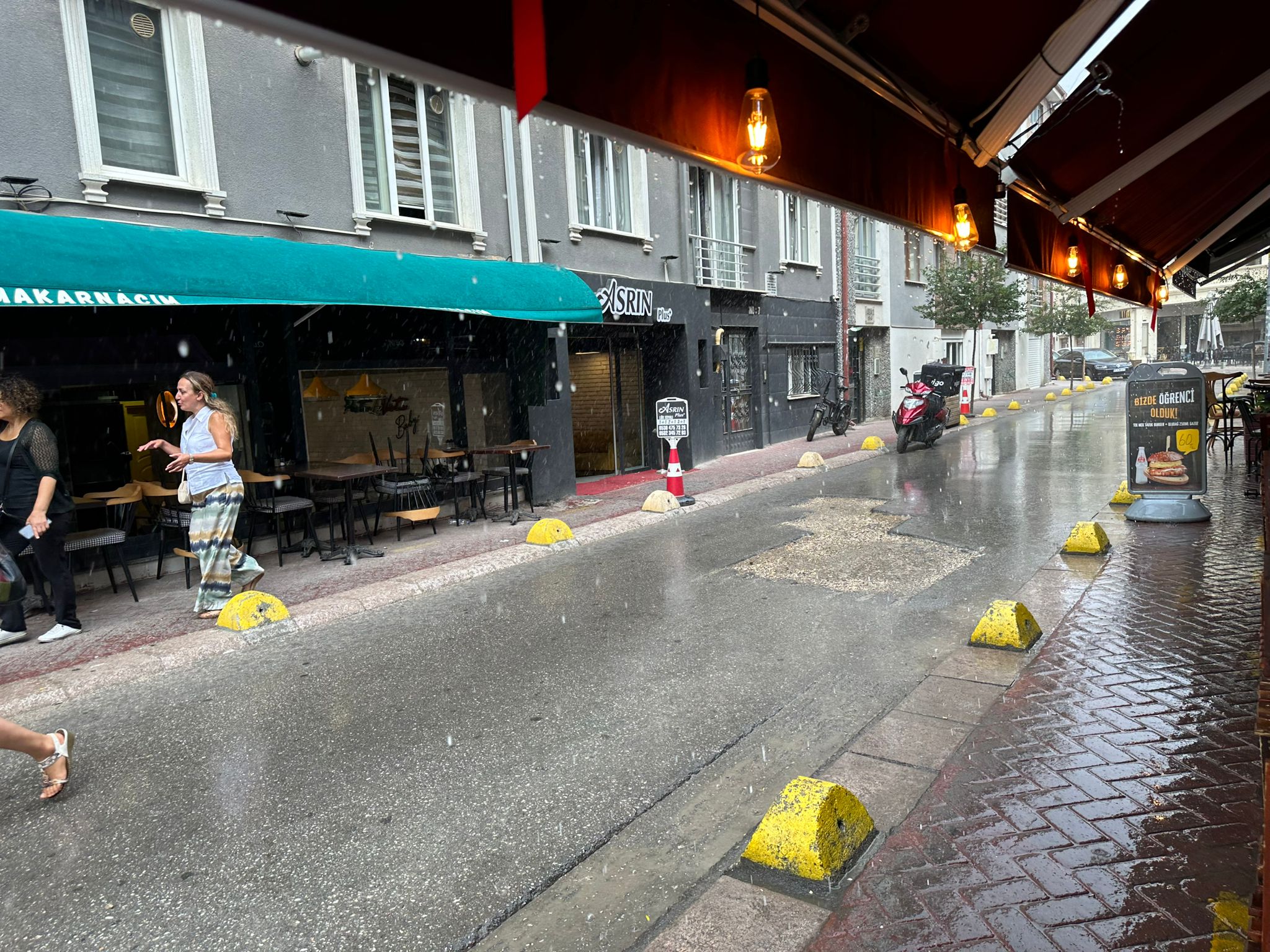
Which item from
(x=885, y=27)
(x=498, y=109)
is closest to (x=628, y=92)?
(x=885, y=27)

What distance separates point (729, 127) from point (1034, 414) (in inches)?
931

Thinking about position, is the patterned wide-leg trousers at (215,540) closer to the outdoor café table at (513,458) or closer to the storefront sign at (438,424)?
the outdoor café table at (513,458)

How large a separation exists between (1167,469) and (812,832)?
7.59 meters

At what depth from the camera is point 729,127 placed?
4.03 meters

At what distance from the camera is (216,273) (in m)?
7.18

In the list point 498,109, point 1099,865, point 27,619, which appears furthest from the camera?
point 498,109

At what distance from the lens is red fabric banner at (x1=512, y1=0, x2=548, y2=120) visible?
2432mm

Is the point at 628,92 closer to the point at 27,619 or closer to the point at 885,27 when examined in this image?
the point at 885,27

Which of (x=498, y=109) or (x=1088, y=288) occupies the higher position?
(x=498, y=109)

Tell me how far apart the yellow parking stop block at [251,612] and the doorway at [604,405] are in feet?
27.8

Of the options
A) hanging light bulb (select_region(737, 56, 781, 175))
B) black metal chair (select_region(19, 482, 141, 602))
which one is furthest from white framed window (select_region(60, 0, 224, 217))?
hanging light bulb (select_region(737, 56, 781, 175))

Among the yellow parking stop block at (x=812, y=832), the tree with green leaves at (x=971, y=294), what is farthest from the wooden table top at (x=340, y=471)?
the tree with green leaves at (x=971, y=294)

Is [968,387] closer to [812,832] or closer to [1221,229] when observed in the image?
[1221,229]

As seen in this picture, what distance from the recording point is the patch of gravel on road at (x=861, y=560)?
7219 mm
